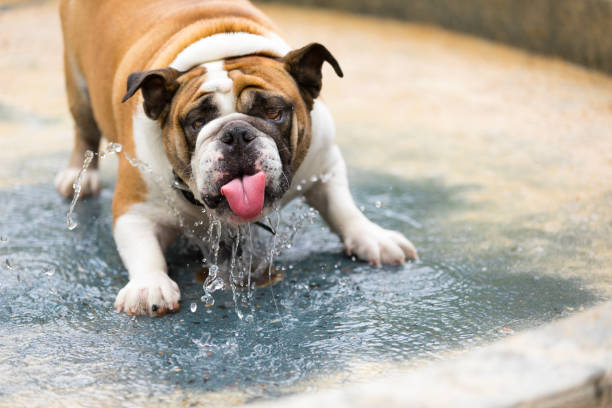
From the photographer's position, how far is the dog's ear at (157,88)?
3076mm

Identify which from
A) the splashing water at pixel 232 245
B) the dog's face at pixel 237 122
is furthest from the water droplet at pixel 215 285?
the dog's face at pixel 237 122

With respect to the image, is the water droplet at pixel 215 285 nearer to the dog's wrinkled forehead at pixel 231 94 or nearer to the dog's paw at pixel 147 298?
the dog's paw at pixel 147 298

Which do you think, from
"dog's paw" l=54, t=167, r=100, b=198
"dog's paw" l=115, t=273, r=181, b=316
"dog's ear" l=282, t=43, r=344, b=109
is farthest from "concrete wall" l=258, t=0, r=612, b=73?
"dog's paw" l=115, t=273, r=181, b=316

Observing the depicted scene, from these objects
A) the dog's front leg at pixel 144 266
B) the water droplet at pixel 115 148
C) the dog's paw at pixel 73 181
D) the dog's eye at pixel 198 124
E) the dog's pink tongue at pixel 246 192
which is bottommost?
the dog's paw at pixel 73 181

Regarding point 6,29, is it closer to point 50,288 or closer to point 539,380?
point 50,288

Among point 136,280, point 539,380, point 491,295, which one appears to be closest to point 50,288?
point 136,280

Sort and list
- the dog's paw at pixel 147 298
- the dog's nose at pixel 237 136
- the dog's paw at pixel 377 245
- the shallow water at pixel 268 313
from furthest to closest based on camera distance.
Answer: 1. the dog's paw at pixel 377 245
2. the dog's paw at pixel 147 298
3. the dog's nose at pixel 237 136
4. the shallow water at pixel 268 313

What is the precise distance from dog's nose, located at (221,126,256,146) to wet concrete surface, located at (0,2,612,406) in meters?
0.64

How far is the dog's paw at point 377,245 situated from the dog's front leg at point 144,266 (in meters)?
0.78

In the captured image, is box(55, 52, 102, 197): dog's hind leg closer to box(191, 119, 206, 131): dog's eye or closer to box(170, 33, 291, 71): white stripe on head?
box(170, 33, 291, 71): white stripe on head

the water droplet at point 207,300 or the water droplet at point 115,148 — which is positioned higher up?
the water droplet at point 115,148

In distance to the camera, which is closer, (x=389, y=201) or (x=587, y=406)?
(x=587, y=406)

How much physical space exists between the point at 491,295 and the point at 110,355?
4.71 feet

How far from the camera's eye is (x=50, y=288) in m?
3.30
